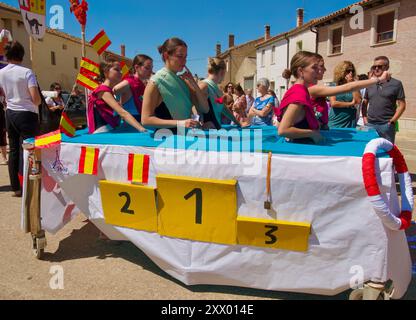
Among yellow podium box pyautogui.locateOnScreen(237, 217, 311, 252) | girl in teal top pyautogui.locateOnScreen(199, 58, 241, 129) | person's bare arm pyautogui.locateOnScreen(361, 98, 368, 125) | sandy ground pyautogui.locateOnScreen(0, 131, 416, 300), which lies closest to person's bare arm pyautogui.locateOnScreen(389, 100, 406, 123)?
person's bare arm pyautogui.locateOnScreen(361, 98, 368, 125)

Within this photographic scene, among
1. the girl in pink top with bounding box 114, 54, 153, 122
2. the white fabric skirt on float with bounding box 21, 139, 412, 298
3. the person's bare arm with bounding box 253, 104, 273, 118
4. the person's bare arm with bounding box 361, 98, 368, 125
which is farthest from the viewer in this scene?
the person's bare arm with bounding box 361, 98, 368, 125

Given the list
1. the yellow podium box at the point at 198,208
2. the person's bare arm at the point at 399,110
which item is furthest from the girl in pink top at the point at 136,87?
the person's bare arm at the point at 399,110

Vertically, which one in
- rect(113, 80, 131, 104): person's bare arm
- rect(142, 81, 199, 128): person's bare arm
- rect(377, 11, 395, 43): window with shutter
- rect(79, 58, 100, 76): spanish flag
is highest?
rect(377, 11, 395, 43): window with shutter

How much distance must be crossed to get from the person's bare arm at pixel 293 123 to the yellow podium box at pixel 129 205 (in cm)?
92

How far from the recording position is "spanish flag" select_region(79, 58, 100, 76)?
11.2 feet

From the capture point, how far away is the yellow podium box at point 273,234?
1.94m

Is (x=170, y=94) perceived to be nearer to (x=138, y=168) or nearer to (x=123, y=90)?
(x=138, y=168)

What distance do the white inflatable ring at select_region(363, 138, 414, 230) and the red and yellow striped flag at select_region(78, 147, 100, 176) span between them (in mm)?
1717

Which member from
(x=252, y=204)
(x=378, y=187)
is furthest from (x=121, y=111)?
(x=378, y=187)

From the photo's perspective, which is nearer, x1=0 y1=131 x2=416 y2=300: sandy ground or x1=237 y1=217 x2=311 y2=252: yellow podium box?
x1=237 y1=217 x2=311 y2=252: yellow podium box

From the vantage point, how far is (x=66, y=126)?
2709 millimetres

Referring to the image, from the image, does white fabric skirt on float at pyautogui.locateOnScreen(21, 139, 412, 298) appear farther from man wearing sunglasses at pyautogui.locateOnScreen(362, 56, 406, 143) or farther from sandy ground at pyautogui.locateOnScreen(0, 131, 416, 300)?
man wearing sunglasses at pyautogui.locateOnScreen(362, 56, 406, 143)

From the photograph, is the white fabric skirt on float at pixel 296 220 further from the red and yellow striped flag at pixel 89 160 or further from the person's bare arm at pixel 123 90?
the person's bare arm at pixel 123 90
